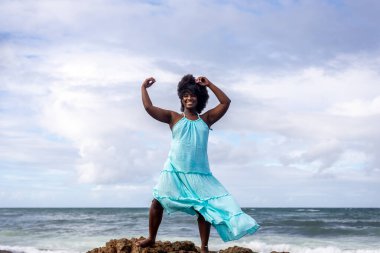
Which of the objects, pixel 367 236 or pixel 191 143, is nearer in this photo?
pixel 191 143

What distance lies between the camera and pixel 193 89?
16.8ft

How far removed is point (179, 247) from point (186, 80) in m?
1.83

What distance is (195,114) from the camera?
5211mm

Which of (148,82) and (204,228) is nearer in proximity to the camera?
(204,228)

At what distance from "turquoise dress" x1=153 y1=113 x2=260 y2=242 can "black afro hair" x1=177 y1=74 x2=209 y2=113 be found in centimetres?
20

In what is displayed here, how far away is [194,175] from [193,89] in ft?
2.72

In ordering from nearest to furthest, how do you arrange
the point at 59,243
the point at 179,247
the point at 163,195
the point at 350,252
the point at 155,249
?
the point at 163,195, the point at 155,249, the point at 179,247, the point at 350,252, the point at 59,243

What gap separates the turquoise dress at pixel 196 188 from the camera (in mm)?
4891

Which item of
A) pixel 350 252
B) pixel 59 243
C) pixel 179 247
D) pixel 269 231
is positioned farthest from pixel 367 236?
pixel 179 247

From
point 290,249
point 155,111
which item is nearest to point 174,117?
point 155,111

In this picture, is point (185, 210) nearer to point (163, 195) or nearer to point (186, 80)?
point (163, 195)

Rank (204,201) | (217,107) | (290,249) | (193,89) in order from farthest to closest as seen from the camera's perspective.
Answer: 1. (290,249)
2. (217,107)
3. (193,89)
4. (204,201)

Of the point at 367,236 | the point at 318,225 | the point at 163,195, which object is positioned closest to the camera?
the point at 163,195

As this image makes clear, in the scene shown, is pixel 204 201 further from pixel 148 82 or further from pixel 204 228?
pixel 148 82
